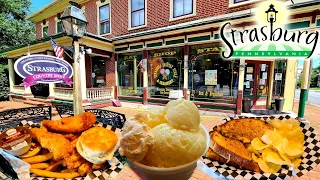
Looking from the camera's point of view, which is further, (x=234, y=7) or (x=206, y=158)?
(x=234, y=7)

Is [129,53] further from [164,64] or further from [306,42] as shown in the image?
[306,42]

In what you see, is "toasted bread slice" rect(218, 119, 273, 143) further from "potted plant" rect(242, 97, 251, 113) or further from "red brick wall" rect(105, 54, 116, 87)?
"red brick wall" rect(105, 54, 116, 87)

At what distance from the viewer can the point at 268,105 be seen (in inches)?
325

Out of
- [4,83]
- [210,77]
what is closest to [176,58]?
[210,77]

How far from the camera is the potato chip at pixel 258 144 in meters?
1.27

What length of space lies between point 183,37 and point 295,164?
722 centimetres

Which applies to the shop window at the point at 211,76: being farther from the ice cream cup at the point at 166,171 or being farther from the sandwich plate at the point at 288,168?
the ice cream cup at the point at 166,171

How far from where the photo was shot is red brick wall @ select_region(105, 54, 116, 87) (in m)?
10.5

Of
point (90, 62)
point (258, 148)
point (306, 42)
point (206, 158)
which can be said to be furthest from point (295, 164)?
point (90, 62)

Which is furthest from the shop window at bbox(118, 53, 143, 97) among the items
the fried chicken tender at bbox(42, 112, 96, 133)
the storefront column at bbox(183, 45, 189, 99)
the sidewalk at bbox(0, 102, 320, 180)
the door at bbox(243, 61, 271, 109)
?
the fried chicken tender at bbox(42, 112, 96, 133)

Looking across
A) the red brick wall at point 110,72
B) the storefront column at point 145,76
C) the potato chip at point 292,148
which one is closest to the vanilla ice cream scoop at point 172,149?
the potato chip at point 292,148

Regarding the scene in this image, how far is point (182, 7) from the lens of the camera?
8.41 m

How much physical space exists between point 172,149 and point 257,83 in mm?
8468

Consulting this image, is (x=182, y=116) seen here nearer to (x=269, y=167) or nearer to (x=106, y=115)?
(x=269, y=167)
